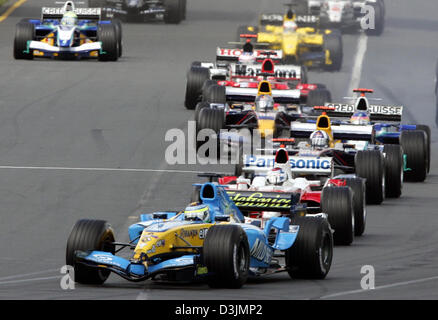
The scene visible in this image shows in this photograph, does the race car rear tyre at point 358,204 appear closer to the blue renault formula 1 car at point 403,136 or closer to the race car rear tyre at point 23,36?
the blue renault formula 1 car at point 403,136

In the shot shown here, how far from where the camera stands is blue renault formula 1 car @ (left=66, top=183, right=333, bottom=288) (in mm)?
17047

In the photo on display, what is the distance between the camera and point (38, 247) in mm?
21047

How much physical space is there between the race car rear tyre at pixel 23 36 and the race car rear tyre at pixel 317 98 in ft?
35.0

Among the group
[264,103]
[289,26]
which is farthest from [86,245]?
[289,26]

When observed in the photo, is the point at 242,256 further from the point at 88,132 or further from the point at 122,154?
the point at 88,132

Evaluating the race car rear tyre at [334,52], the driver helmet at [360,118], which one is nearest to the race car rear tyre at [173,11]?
the race car rear tyre at [334,52]

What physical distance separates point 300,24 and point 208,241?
3411 centimetres

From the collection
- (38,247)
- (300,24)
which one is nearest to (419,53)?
→ (300,24)

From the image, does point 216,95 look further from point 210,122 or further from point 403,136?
point 403,136

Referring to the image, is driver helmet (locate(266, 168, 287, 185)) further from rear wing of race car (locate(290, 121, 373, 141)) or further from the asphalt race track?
rear wing of race car (locate(290, 121, 373, 141))

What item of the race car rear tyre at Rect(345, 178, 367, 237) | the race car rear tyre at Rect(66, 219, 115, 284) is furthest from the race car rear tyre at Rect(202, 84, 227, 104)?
the race car rear tyre at Rect(66, 219, 115, 284)

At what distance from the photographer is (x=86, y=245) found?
691 inches

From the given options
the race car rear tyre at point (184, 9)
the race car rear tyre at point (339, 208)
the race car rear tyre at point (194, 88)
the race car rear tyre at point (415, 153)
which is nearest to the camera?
the race car rear tyre at point (339, 208)

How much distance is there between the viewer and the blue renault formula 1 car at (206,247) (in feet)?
55.9
